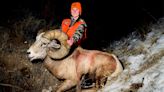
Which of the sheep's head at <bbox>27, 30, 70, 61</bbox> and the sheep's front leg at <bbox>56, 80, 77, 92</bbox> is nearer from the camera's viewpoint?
the sheep's head at <bbox>27, 30, 70, 61</bbox>

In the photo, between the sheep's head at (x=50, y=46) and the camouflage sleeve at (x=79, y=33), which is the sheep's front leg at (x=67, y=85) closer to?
the sheep's head at (x=50, y=46)

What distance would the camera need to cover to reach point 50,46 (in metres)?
7.69

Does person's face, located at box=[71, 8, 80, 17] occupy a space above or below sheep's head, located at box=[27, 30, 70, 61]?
above

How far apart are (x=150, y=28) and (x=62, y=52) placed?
388 centimetres

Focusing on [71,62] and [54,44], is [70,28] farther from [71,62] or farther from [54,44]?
[71,62]

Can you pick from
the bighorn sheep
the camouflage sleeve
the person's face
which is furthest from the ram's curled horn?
the person's face

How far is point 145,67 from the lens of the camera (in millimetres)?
8039

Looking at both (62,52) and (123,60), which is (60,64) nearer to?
(62,52)

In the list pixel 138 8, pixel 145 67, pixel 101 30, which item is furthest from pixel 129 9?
pixel 145 67

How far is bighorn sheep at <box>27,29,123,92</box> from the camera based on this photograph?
25.1 feet

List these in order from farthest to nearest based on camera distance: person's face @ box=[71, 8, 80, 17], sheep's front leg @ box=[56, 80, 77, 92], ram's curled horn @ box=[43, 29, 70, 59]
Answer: person's face @ box=[71, 8, 80, 17], sheep's front leg @ box=[56, 80, 77, 92], ram's curled horn @ box=[43, 29, 70, 59]

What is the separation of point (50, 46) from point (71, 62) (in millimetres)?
539

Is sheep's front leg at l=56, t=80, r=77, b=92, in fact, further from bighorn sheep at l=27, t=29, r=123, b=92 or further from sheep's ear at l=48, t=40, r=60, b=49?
sheep's ear at l=48, t=40, r=60, b=49

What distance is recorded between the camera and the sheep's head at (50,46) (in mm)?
7551
